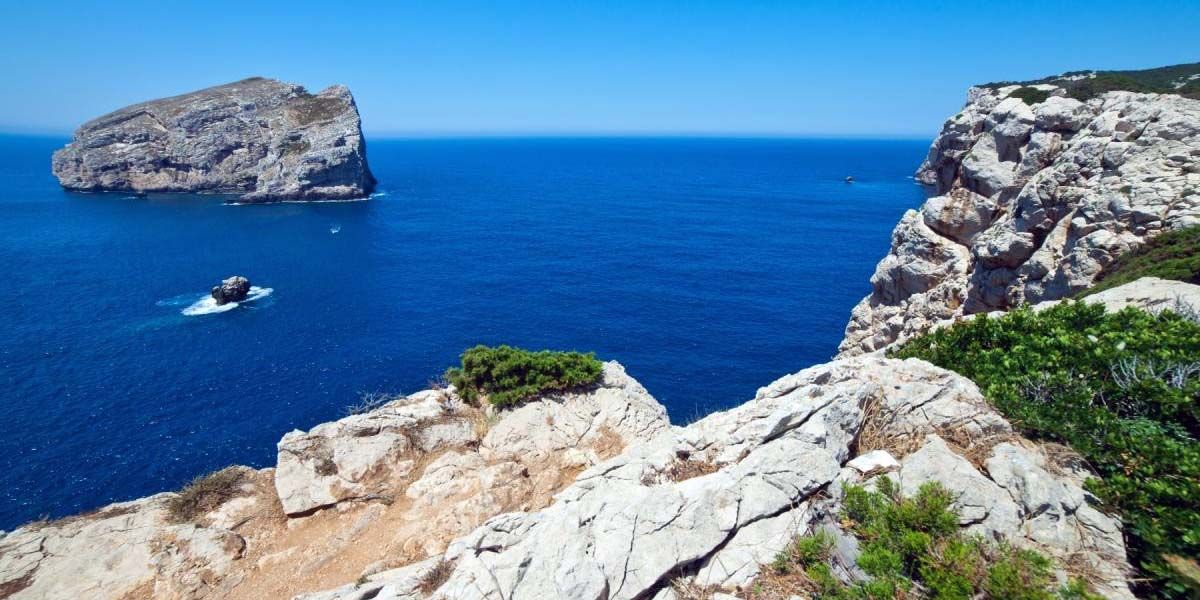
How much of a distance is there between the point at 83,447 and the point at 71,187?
150 meters

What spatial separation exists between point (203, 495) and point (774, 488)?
17863mm

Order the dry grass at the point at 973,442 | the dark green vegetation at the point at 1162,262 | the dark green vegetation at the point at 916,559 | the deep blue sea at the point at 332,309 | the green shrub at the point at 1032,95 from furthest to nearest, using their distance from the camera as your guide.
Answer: the deep blue sea at the point at 332,309 < the green shrub at the point at 1032,95 < the dark green vegetation at the point at 1162,262 < the dry grass at the point at 973,442 < the dark green vegetation at the point at 916,559

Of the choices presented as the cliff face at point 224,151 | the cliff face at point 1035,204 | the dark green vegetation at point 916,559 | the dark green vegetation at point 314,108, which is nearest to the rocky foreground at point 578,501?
the dark green vegetation at point 916,559

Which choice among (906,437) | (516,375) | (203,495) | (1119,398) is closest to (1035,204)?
(1119,398)

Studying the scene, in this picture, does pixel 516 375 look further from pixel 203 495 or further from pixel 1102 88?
pixel 1102 88

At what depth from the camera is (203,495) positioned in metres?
18.0

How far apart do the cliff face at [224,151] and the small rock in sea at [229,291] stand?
75134mm

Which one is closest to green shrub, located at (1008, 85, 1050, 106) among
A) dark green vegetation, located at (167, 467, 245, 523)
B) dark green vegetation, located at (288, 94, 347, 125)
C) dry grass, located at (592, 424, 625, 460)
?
dry grass, located at (592, 424, 625, 460)

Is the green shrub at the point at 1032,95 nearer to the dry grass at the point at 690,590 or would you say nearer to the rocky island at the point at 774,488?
the rocky island at the point at 774,488

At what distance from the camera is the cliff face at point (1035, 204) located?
84.7ft

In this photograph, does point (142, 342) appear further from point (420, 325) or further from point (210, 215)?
point (210, 215)

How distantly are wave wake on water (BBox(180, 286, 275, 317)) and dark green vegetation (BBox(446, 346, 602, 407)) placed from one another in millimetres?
64960

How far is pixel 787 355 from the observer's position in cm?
5894

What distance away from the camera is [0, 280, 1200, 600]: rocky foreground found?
9.55 m
